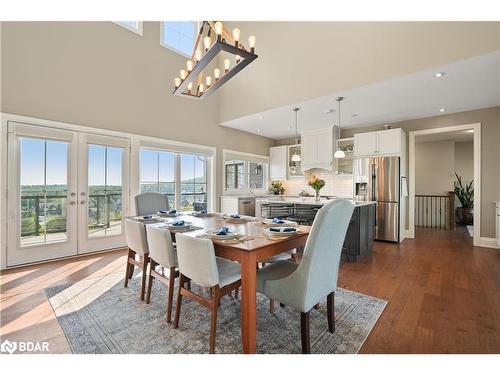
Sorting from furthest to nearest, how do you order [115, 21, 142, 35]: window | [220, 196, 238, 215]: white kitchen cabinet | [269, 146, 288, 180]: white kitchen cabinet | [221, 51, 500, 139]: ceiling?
[269, 146, 288, 180]: white kitchen cabinet
[220, 196, 238, 215]: white kitchen cabinet
[115, 21, 142, 35]: window
[221, 51, 500, 139]: ceiling

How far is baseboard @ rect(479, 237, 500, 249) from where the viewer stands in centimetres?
430

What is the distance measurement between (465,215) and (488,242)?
3.27 meters

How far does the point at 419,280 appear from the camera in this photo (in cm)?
285

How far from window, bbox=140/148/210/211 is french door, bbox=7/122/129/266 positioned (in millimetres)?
431

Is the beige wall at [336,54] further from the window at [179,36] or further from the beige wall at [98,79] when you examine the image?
the beige wall at [98,79]

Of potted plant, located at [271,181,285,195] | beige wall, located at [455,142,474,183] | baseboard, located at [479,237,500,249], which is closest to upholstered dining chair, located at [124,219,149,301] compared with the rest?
potted plant, located at [271,181,285,195]

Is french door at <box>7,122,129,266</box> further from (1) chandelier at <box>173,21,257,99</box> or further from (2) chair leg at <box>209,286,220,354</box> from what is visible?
(2) chair leg at <box>209,286,220,354</box>

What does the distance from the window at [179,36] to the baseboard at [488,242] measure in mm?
6685

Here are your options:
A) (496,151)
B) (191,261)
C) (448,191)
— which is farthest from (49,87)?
(448,191)

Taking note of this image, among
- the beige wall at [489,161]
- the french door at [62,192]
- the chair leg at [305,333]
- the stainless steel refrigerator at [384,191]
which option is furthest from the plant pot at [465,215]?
the french door at [62,192]

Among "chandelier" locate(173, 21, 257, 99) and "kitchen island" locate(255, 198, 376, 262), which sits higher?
A: "chandelier" locate(173, 21, 257, 99)

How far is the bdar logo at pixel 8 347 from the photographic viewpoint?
1.62m
